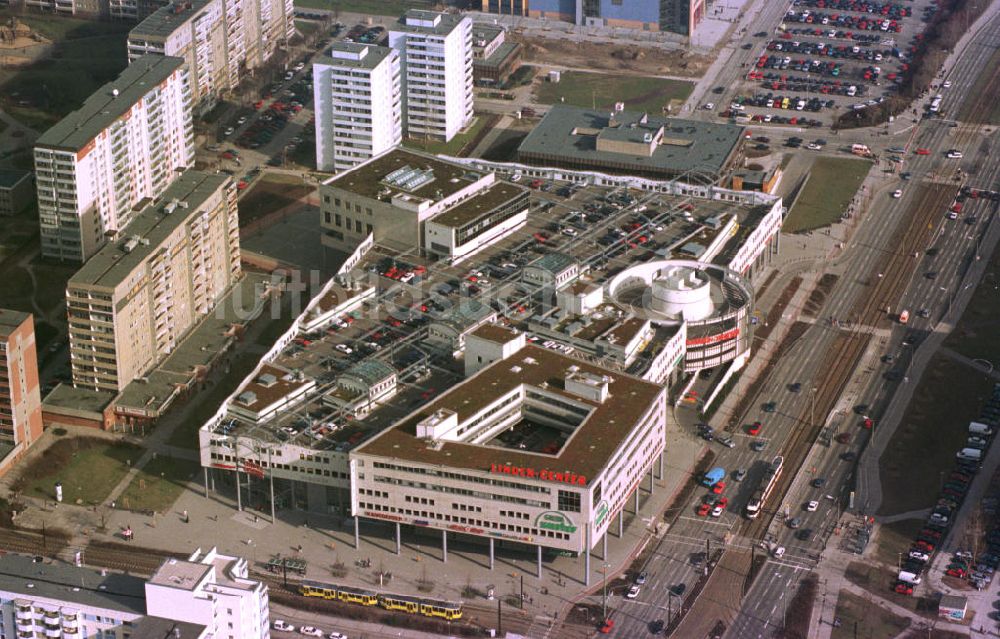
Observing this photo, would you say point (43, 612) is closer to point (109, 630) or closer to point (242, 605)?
point (109, 630)

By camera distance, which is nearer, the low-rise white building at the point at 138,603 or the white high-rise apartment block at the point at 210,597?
the white high-rise apartment block at the point at 210,597

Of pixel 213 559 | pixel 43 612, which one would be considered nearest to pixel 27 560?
pixel 43 612

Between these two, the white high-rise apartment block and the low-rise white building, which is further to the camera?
the low-rise white building

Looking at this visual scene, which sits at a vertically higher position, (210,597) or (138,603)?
(210,597)

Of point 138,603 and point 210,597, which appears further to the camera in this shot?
point 138,603

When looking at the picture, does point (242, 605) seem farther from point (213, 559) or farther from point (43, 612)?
point (43, 612)

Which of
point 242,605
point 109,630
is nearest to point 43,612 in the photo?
point 109,630
